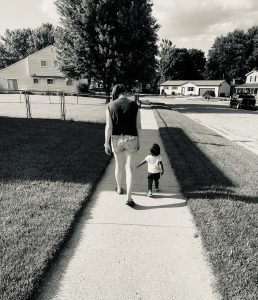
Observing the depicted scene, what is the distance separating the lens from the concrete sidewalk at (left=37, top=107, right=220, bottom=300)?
2.55 metres

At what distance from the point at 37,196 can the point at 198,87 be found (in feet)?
227

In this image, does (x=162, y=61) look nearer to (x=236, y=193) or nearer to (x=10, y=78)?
(x=10, y=78)

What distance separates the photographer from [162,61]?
87938mm

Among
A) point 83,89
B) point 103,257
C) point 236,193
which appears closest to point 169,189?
point 236,193

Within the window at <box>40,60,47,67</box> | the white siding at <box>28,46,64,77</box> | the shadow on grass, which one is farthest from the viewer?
the window at <box>40,60,47,67</box>

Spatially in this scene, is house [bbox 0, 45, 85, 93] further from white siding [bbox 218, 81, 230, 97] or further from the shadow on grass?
white siding [bbox 218, 81, 230, 97]

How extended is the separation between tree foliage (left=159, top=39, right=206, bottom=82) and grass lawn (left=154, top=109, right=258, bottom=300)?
83.5m

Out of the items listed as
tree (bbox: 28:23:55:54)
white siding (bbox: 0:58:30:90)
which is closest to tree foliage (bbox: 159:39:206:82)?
tree (bbox: 28:23:55:54)

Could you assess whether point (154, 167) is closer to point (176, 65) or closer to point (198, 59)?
point (176, 65)

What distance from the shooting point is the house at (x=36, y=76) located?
1587 inches

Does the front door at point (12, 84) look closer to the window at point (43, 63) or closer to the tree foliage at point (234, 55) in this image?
the window at point (43, 63)

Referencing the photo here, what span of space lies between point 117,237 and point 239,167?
442 centimetres

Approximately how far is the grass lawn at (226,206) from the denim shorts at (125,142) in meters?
1.40

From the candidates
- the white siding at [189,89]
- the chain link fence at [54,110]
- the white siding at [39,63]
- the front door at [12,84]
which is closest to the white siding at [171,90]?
the white siding at [189,89]
